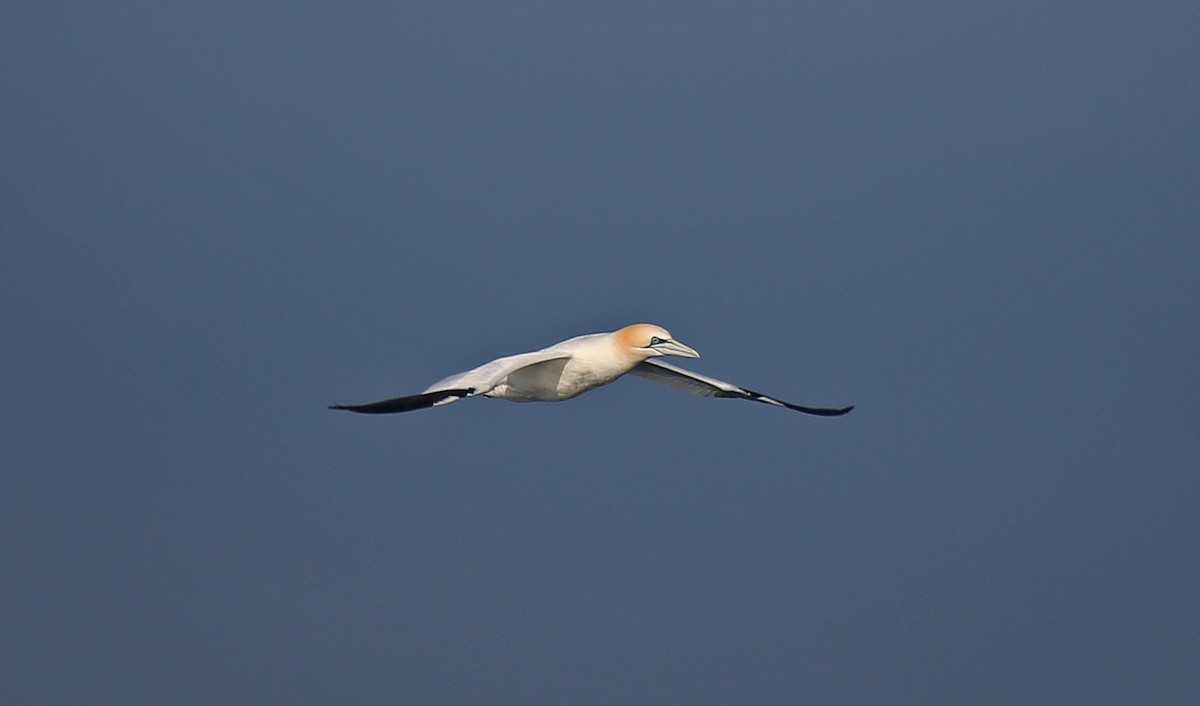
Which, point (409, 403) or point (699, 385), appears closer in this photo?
point (409, 403)

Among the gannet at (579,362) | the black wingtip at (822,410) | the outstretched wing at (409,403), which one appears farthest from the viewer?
the black wingtip at (822,410)

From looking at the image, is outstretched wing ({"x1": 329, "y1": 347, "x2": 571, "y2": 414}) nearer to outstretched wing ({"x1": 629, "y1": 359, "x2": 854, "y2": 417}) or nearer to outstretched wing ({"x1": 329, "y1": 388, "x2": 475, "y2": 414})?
outstretched wing ({"x1": 329, "y1": 388, "x2": 475, "y2": 414})

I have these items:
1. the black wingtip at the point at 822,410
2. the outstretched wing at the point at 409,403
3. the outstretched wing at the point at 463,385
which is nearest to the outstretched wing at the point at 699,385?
the black wingtip at the point at 822,410

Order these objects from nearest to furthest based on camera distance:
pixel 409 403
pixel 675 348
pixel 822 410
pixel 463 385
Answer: pixel 409 403 → pixel 463 385 → pixel 675 348 → pixel 822 410

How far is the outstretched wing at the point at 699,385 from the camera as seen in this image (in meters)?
24.8

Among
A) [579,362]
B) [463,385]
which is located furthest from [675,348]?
[463,385]

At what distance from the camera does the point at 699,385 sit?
83.5ft

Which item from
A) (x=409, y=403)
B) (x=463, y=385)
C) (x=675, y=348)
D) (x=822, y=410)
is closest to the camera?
(x=409, y=403)

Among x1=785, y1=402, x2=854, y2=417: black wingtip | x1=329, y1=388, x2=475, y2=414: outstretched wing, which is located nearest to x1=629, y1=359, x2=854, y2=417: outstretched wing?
x1=785, y1=402, x2=854, y2=417: black wingtip

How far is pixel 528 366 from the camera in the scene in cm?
2172

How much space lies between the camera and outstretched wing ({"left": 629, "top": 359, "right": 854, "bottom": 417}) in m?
24.8

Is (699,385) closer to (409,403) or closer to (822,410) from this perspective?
(822,410)

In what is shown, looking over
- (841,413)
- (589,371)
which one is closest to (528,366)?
(589,371)

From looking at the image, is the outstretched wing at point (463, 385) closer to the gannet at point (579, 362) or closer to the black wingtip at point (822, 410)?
the gannet at point (579, 362)
